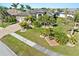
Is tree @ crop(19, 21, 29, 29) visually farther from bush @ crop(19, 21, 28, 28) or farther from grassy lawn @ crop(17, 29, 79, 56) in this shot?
grassy lawn @ crop(17, 29, 79, 56)

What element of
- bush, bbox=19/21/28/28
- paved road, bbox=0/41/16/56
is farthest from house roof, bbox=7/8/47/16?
paved road, bbox=0/41/16/56

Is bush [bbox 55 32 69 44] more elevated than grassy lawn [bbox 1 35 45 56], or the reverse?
bush [bbox 55 32 69 44]

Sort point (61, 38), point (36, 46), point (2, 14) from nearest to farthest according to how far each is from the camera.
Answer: point (61, 38) → point (36, 46) → point (2, 14)

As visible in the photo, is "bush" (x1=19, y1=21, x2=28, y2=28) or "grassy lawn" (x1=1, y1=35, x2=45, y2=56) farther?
"bush" (x1=19, y1=21, x2=28, y2=28)

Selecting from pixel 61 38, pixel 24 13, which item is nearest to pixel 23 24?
pixel 24 13

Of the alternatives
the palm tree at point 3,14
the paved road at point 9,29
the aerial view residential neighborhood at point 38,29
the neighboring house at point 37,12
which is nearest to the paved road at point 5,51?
the aerial view residential neighborhood at point 38,29

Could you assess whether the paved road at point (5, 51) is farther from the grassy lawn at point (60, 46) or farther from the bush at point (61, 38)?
the bush at point (61, 38)

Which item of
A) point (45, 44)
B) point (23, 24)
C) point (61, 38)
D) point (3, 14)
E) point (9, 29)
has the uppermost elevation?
point (3, 14)

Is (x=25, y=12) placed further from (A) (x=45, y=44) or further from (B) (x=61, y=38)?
(B) (x=61, y=38)
